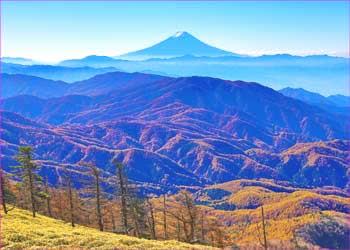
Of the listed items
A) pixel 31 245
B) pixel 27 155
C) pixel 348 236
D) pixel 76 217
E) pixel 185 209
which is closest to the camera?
pixel 31 245

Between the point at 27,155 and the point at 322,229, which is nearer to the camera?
the point at 27,155

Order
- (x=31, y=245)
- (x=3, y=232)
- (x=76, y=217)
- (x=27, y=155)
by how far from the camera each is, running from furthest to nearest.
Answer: (x=76, y=217)
(x=27, y=155)
(x=3, y=232)
(x=31, y=245)

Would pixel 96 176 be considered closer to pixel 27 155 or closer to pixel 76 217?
pixel 27 155

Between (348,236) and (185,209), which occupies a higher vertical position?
(185,209)

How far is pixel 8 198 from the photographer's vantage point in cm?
6188

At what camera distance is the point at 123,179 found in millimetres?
61344

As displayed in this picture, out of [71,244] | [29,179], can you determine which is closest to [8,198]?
[29,179]

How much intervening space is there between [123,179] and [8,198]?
54.2 feet

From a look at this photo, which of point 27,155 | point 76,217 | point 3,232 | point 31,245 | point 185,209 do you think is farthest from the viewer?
point 76,217

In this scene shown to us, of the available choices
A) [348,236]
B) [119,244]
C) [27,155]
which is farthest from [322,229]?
[119,244]

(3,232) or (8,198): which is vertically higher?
(3,232)

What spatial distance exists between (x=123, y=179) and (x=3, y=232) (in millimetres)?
27282

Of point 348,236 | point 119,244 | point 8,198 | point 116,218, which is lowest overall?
point 348,236

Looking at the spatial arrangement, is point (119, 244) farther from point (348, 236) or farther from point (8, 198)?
point (348, 236)
